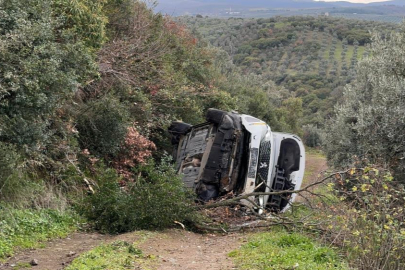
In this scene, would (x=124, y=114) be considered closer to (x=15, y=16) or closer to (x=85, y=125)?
(x=85, y=125)

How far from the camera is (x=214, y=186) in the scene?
37.3 feet

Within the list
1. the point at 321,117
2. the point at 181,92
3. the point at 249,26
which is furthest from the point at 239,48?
the point at 181,92

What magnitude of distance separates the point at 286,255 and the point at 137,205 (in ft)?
9.77

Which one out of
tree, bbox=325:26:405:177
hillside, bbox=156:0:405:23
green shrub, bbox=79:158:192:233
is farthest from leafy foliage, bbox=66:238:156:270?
hillside, bbox=156:0:405:23

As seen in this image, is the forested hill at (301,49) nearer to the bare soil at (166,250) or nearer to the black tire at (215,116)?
the black tire at (215,116)

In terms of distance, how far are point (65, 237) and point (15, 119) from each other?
2.07m

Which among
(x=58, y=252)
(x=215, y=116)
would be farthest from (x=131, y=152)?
(x=58, y=252)

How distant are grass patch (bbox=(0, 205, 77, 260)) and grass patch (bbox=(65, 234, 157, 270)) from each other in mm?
1093

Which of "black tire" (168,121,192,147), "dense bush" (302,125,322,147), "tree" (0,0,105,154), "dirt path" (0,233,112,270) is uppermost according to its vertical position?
"tree" (0,0,105,154)

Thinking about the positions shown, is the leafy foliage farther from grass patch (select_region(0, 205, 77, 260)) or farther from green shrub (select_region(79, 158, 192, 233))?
green shrub (select_region(79, 158, 192, 233))

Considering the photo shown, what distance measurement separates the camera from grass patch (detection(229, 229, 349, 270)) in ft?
22.9

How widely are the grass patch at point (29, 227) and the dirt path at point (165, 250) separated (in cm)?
16

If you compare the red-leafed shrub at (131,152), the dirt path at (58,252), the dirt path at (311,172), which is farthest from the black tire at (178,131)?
the dirt path at (58,252)

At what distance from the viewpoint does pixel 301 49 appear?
77.5m
